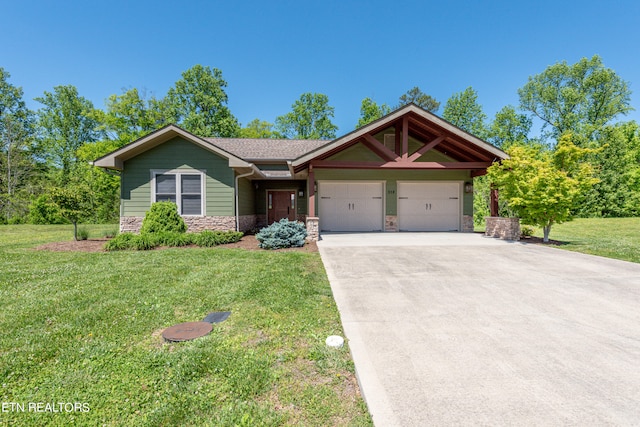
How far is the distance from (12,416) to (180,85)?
106 feet

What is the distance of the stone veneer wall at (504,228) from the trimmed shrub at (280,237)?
7434mm

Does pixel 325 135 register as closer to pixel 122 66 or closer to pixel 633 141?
pixel 122 66

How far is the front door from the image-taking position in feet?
48.6

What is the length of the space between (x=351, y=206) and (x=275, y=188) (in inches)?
170

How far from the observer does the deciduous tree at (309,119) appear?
32.8 meters

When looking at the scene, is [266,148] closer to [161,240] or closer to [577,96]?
[161,240]

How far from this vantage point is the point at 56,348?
2.67m

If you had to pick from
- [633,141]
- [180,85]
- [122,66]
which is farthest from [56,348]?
[633,141]

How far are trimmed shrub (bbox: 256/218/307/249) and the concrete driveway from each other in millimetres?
2958

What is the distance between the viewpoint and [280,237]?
27.8ft

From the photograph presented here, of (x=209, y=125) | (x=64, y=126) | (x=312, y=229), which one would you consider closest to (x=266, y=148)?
(x=312, y=229)

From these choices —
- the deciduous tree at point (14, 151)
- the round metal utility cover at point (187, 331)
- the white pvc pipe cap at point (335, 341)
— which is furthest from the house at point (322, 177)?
the deciduous tree at point (14, 151)

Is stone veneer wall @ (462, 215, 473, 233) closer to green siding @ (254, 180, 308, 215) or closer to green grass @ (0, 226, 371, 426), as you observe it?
green siding @ (254, 180, 308, 215)

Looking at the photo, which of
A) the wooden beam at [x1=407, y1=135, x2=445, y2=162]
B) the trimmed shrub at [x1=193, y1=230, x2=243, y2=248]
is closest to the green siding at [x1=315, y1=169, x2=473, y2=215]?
the wooden beam at [x1=407, y1=135, x2=445, y2=162]
